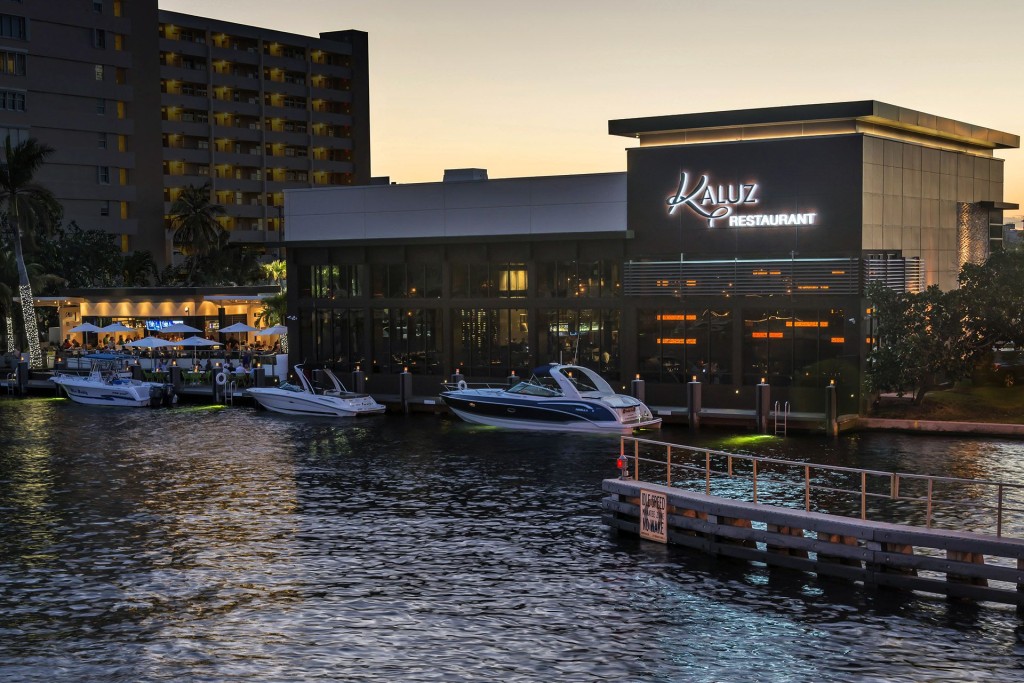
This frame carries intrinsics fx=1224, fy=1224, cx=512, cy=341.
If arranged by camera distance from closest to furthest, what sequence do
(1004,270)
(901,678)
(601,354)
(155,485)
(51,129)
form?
1. (901,678)
2. (155,485)
3. (1004,270)
4. (601,354)
5. (51,129)

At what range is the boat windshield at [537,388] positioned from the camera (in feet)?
176

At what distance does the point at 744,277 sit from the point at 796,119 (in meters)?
7.50

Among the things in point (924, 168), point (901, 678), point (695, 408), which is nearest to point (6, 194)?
point (695, 408)

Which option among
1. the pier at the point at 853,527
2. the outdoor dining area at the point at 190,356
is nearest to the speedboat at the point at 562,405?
the pier at the point at 853,527

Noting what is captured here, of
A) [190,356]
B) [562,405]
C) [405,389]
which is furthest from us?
[190,356]

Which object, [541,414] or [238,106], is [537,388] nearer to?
[541,414]

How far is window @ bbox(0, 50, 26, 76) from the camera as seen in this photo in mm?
130000

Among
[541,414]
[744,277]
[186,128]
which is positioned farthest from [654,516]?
[186,128]

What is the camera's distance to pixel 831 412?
167 feet

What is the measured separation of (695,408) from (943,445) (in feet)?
35.4

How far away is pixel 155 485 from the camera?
137ft

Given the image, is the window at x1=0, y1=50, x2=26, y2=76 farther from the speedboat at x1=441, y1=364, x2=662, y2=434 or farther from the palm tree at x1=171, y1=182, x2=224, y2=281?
the speedboat at x1=441, y1=364, x2=662, y2=434

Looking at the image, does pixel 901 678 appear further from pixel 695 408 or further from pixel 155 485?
pixel 695 408

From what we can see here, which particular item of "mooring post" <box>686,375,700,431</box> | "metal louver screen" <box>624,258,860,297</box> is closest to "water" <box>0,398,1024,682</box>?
"mooring post" <box>686,375,700,431</box>
